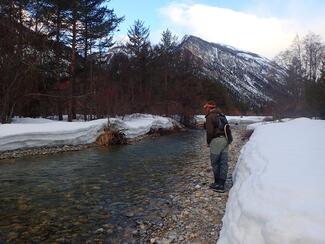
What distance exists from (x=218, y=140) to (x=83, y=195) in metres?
3.55

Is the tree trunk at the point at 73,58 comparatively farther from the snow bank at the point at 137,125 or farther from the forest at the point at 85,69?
the snow bank at the point at 137,125

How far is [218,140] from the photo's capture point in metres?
9.32

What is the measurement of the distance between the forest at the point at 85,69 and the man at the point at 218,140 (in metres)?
15.5

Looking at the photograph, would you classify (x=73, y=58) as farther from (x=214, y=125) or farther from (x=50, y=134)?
(x=214, y=125)

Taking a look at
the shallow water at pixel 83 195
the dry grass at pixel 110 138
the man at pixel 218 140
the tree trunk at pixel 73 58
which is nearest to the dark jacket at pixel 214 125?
the man at pixel 218 140

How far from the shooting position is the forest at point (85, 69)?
74.2 feet

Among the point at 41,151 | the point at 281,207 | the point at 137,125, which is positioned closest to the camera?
the point at 281,207

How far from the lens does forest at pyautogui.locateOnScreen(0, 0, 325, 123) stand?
22.6 m

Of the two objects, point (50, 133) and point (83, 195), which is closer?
point (83, 195)

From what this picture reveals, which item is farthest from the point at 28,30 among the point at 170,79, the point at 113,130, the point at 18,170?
the point at 170,79

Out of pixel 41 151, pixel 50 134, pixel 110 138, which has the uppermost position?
pixel 50 134

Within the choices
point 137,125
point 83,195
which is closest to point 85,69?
point 137,125

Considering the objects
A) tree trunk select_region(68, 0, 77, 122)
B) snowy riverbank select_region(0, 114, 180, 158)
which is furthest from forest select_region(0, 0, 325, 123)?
snowy riverbank select_region(0, 114, 180, 158)

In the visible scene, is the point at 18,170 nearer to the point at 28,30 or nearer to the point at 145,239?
the point at 145,239
